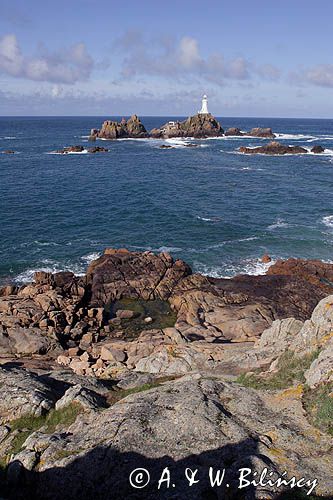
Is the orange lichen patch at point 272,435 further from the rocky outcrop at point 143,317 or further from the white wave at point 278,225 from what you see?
the white wave at point 278,225

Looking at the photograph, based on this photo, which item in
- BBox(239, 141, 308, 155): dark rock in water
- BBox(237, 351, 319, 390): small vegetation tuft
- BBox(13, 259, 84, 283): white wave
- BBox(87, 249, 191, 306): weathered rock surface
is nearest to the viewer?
BBox(237, 351, 319, 390): small vegetation tuft

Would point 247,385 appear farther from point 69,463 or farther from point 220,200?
point 220,200

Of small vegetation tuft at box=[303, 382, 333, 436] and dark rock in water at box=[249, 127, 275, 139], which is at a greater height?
dark rock in water at box=[249, 127, 275, 139]

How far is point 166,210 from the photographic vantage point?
205ft

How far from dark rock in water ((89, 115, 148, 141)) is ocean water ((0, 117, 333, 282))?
184ft

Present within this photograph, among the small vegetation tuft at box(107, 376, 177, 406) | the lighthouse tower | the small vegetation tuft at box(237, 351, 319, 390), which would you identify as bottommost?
the small vegetation tuft at box(107, 376, 177, 406)

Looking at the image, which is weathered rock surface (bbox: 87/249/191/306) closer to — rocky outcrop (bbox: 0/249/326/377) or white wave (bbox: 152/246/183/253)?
rocky outcrop (bbox: 0/249/326/377)

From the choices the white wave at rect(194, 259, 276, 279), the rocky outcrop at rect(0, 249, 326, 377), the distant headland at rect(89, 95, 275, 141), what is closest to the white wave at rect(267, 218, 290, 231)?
the white wave at rect(194, 259, 276, 279)

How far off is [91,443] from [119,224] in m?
46.1

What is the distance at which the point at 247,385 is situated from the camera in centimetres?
1431

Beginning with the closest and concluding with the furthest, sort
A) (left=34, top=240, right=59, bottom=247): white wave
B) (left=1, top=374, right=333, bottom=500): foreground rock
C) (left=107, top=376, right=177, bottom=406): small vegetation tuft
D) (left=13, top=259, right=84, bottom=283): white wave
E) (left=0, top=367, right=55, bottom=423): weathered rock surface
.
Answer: (left=1, top=374, right=333, bottom=500): foreground rock
(left=0, top=367, right=55, bottom=423): weathered rock surface
(left=107, top=376, right=177, bottom=406): small vegetation tuft
(left=13, top=259, right=84, bottom=283): white wave
(left=34, top=240, right=59, bottom=247): white wave

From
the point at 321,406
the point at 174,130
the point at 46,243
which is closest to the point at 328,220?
the point at 46,243

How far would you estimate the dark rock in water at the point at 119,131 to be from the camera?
161 m

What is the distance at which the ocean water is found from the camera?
151ft
